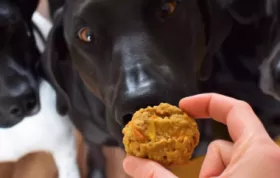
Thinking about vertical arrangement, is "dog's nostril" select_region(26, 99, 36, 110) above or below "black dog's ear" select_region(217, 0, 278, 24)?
below

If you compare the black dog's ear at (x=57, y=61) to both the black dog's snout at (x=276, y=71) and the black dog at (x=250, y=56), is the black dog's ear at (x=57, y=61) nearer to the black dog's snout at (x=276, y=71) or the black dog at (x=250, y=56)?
the black dog at (x=250, y=56)

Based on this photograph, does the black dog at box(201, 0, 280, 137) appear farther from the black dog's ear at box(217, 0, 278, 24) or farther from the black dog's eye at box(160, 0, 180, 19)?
the black dog's eye at box(160, 0, 180, 19)

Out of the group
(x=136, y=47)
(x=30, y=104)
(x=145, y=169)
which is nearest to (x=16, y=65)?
(x=30, y=104)

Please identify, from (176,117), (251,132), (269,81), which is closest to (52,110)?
(269,81)

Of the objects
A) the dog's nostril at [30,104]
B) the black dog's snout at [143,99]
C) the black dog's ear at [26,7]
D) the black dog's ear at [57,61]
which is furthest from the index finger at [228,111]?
the black dog's ear at [26,7]

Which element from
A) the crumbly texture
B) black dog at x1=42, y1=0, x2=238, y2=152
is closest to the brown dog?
black dog at x1=42, y1=0, x2=238, y2=152

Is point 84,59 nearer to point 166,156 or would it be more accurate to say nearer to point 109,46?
point 109,46

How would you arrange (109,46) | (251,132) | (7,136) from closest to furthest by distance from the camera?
(251,132) → (109,46) → (7,136)
